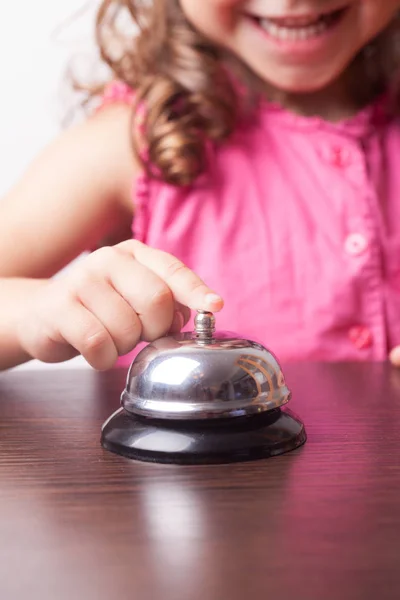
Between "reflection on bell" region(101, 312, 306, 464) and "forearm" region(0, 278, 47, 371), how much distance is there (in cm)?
25

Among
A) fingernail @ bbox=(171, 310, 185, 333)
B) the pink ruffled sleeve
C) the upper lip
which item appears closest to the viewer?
fingernail @ bbox=(171, 310, 185, 333)

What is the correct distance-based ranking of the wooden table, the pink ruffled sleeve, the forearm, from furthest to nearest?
1. the pink ruffled sleeve
2. the forearm
3. the wooden table

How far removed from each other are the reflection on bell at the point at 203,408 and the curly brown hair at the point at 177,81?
56 cm

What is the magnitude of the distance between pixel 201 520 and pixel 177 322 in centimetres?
19

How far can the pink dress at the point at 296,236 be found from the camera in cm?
95

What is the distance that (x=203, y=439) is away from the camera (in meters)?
0.37

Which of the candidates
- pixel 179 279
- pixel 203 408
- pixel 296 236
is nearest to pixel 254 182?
pixel 296 236

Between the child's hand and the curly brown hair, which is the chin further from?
the child's hand

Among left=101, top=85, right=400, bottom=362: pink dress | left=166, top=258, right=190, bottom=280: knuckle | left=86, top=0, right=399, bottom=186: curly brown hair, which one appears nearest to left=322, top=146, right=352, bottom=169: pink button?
left=101, top=85, right=400, bottom=362: pink dress

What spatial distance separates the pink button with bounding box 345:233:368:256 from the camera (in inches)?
37.4

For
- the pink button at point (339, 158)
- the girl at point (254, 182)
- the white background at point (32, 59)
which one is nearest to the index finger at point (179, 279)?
the girl at point (254, 182)

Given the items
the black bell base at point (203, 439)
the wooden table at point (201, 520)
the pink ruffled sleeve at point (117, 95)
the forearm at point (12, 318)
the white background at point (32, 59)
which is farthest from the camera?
the white background at point (32, 59)

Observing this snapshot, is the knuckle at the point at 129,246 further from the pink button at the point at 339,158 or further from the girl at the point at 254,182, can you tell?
the pink button at the point at 339,158

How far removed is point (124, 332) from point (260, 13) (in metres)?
0.56
